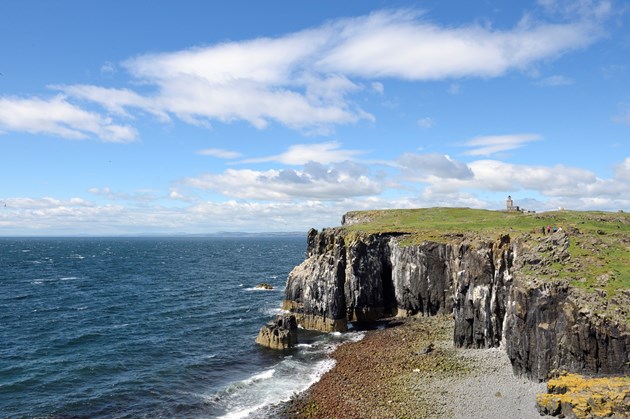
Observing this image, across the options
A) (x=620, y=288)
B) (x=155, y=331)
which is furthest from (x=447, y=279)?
(x=155, y=331)

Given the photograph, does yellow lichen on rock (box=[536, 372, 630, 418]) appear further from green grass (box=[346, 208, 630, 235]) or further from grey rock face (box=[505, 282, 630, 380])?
green grass (box=[346, 208, 630, 235])

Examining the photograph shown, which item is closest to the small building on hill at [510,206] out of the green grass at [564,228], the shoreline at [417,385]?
the green grass at [564,228]

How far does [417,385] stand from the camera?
43.2 m

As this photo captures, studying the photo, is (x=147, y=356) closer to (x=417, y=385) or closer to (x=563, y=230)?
(x=417, y=385)

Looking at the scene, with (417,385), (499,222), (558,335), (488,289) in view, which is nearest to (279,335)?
(417,385)

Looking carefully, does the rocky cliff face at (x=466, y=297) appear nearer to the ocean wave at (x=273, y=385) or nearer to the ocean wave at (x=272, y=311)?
the ocean wave at (x=272, y=311)

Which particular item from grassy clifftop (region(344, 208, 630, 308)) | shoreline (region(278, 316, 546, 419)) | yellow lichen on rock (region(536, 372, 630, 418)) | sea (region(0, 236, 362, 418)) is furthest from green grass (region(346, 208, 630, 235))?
yellow lichen on rock (region(536, 372, 630, 418))

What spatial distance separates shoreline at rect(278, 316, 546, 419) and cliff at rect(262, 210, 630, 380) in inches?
121

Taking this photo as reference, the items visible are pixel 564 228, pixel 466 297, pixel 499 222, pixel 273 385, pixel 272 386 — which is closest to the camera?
pixel 272 386

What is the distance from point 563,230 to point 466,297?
530 inches

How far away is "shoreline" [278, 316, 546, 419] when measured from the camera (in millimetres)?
37594

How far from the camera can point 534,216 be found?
77.5m

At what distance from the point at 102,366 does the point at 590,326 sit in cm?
5145

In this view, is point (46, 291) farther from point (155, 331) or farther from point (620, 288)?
point (620, 288)
